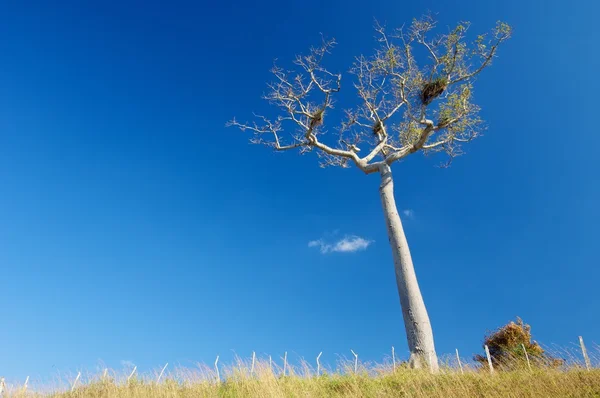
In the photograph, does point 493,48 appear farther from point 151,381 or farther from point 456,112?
point 151,381

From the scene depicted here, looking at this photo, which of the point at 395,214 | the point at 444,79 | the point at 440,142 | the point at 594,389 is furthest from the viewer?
the point at 440,142

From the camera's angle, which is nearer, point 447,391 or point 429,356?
point 447,391

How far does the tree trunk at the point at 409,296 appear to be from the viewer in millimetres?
8492

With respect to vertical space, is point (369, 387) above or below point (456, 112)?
below

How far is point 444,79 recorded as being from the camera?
12219 millimetres

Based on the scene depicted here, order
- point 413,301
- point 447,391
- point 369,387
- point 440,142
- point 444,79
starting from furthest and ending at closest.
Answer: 1. point 440,142
2. point 444,79
3. point 413,301
4. point 369,387
5. point 447,391

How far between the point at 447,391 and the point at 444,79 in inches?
357

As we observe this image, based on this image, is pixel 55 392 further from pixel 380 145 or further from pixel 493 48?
pixel 493 48

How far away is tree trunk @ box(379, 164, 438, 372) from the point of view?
8492 mm

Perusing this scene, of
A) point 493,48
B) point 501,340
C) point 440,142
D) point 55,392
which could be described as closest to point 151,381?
point 55,392

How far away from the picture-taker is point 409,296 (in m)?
9.17

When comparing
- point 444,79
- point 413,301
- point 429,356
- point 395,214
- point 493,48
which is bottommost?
point 429,356

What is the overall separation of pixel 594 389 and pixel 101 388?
8.55 m

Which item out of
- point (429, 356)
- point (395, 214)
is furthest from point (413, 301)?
point (395, 214)
